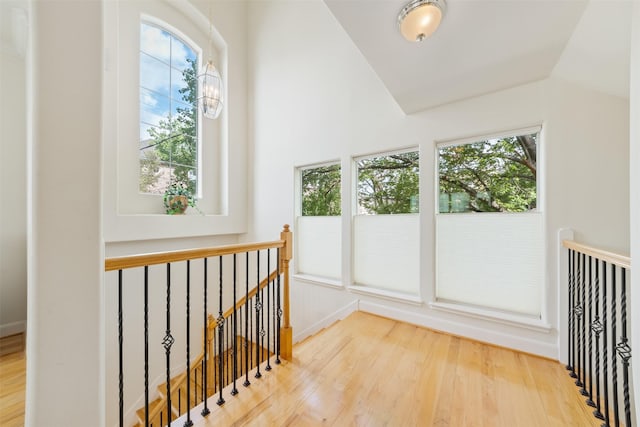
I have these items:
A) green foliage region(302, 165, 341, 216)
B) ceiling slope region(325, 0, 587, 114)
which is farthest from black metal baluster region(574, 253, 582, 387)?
green foliage region(302, 165, 341, 216)

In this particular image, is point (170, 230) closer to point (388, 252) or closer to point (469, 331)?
point (388, 252)

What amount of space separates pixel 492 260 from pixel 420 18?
1922 mm

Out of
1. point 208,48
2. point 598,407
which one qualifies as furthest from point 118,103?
point 598,407

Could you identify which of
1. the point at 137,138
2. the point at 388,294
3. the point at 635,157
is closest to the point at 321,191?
the point at 388,294

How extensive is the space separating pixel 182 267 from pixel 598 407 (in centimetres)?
396

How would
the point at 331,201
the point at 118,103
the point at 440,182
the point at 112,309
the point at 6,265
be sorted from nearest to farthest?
1. the point at 6,265
2. the point at 440,182
3. the point at 112,309
4. the point at 118,103
5. the point at 331,201

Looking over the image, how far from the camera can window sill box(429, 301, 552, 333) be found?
1915mm

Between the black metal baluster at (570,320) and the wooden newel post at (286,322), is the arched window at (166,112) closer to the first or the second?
the wooden newel post at (286,322)

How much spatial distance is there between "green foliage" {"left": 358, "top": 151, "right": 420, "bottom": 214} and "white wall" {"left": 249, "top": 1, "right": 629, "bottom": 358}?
0.15 meters

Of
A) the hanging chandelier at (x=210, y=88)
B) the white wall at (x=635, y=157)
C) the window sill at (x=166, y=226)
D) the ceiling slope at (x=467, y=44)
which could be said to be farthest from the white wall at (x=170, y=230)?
the white wall at (x=635, y=157)

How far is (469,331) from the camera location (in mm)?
2189

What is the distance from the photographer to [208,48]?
374 centimetres

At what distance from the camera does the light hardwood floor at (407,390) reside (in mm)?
1343

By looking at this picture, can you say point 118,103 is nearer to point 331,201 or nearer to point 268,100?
point 268,100
